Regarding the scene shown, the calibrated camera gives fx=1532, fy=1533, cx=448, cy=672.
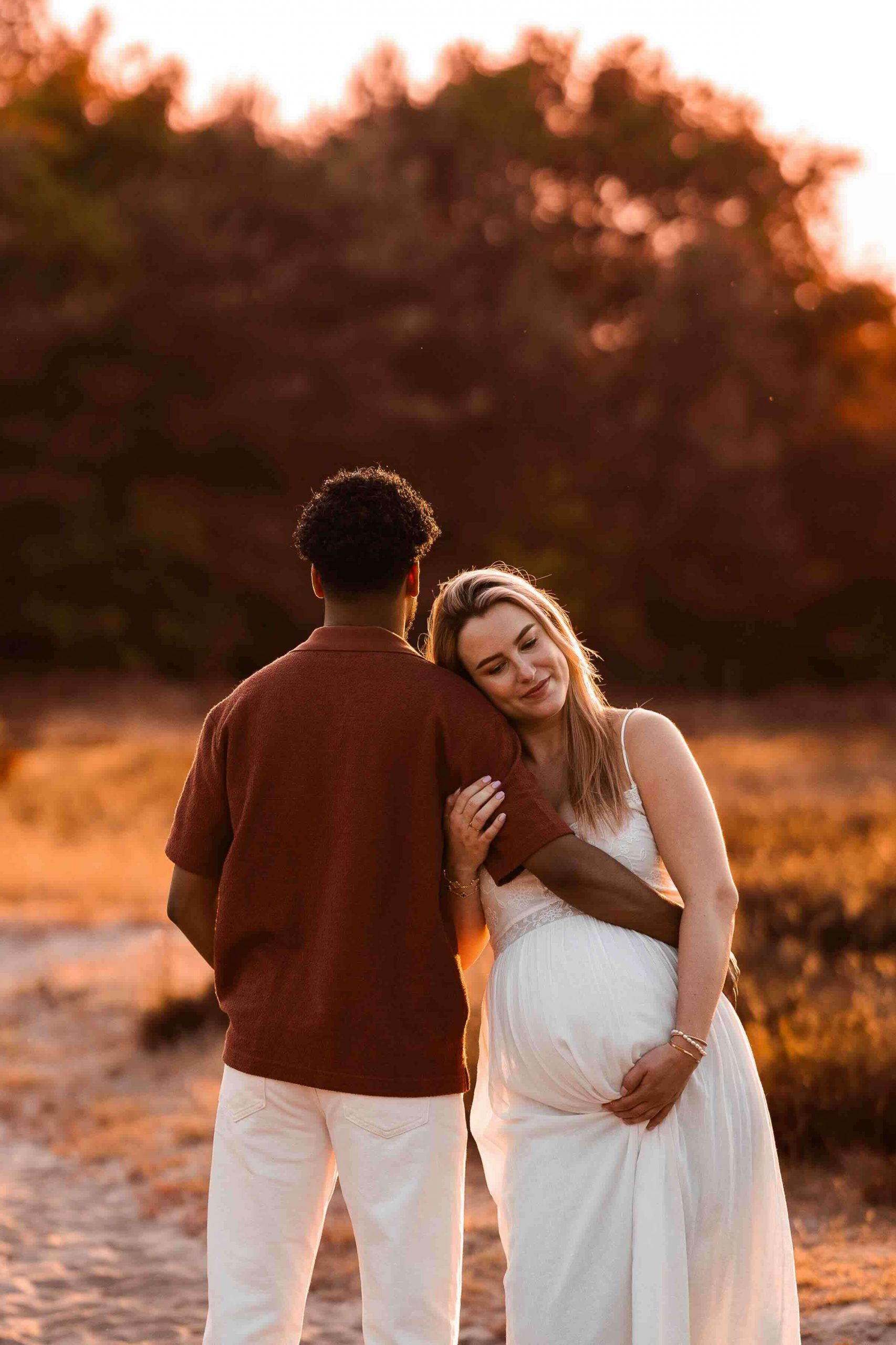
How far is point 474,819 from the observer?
2.68 meters

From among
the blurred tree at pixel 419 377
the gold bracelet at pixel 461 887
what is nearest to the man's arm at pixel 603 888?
the gold bracelet at pixel 461 887

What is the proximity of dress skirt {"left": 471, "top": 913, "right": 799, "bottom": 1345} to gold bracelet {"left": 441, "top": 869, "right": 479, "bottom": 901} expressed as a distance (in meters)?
0.17

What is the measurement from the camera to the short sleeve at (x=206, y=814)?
110 inches

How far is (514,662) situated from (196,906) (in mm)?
775

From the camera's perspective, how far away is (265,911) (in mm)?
2740

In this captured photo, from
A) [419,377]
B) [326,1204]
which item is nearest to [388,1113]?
[326,1204]

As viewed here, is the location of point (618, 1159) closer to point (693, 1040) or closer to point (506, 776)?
point (693, 1040)

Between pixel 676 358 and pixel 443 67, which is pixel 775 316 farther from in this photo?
pixel 443 67

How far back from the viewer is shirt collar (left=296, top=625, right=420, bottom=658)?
2762 mm

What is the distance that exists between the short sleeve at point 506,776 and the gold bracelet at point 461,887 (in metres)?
0.13

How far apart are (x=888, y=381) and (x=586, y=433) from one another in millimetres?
10196

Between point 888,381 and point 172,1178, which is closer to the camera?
point 172,1178

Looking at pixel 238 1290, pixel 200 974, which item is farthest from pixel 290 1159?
pixel 200 974

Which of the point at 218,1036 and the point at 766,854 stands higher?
the point at 766,854
